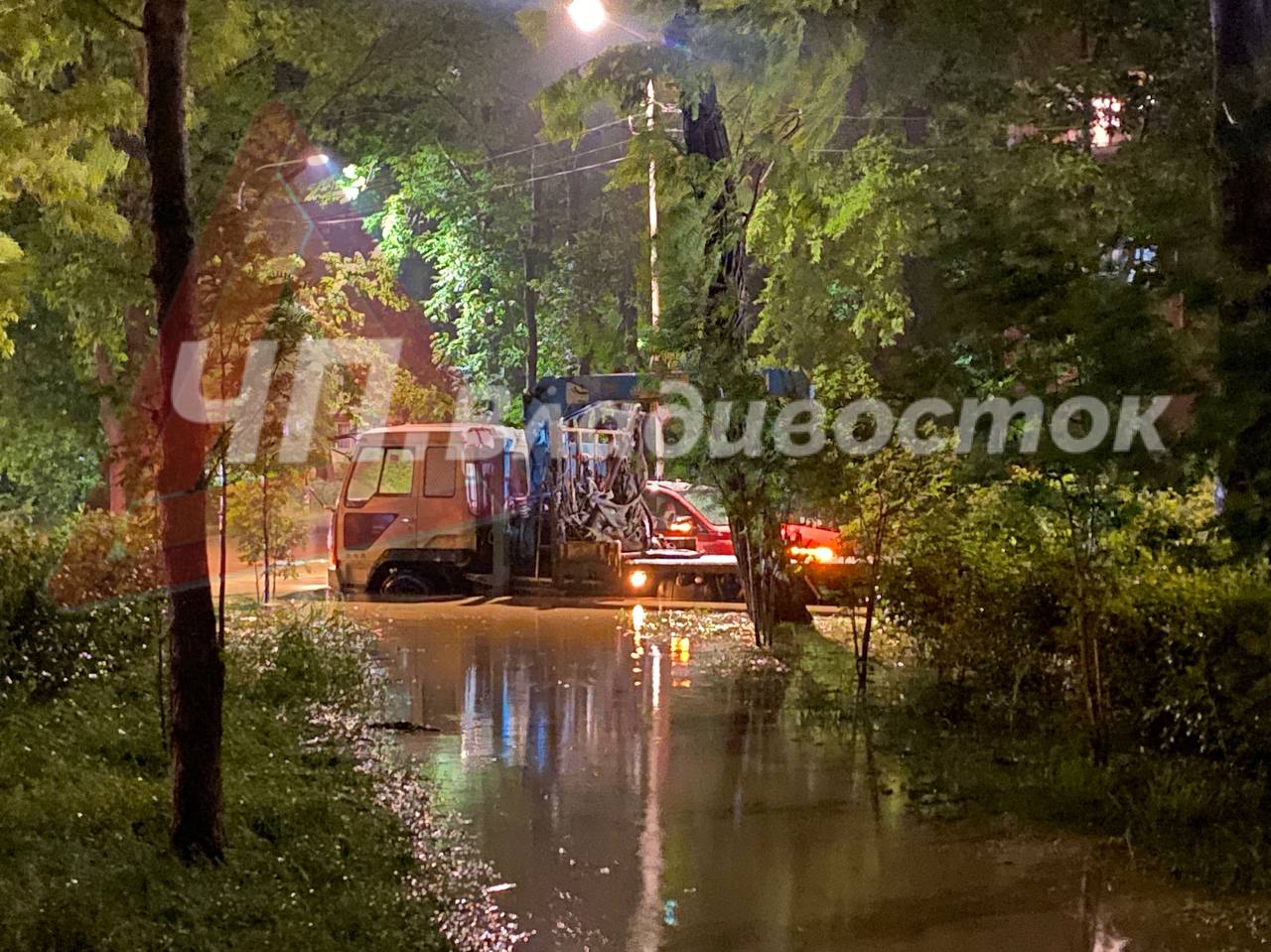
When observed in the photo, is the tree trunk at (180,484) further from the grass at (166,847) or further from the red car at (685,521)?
the red car at (685,521)

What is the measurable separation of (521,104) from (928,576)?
20484 millimetres

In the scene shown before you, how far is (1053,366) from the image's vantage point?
7.87 meters

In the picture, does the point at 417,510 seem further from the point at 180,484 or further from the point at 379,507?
the point at 180,484

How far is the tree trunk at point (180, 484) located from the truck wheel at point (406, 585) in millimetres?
12868

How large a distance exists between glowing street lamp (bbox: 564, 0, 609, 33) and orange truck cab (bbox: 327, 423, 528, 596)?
6.05 meters

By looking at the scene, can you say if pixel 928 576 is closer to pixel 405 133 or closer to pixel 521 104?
pixel 405 133

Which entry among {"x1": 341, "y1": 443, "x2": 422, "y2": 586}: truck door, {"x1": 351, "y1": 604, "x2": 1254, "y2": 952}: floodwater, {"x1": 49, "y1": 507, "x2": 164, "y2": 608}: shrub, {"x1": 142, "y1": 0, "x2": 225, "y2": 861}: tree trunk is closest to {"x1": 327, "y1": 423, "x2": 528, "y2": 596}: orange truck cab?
{"x1": 341, "y1": 443, "x2": 422, "y2": 586}: truck door

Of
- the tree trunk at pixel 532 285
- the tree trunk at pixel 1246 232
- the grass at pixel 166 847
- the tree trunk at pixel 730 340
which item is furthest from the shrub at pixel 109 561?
the tree trunk at pixel 532 285

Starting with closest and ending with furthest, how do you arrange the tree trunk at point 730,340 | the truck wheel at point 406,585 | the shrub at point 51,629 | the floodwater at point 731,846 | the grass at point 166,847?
1. the grass at point 166,847
2. the floodwater at point 731,846
3. the shrub at point 51,629
4. the tree trunk at point 730,340
5. the truck wheel at point 406,585

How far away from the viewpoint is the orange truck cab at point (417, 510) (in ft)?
61.0

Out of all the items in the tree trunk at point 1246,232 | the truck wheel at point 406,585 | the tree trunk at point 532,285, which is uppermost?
the tree trunk at point 532,285

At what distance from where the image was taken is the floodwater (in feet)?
18.9

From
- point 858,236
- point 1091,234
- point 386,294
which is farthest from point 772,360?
point 1091,234

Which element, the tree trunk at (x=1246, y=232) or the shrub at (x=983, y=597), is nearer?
the tree trunk at (x=1246, y=232)
